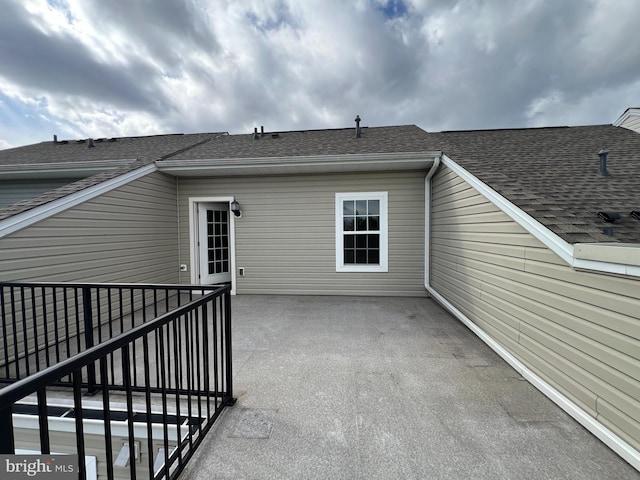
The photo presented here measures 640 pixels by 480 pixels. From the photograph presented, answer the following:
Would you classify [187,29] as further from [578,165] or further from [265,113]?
[578,165]

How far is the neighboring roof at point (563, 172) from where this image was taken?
2.39 m

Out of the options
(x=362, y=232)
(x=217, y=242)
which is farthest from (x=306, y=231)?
(x=217, y=242)

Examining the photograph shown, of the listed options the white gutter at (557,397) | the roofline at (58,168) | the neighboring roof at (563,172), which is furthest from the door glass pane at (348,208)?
the roofline at (58,168)

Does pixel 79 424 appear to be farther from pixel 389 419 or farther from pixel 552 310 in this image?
pixel 552 310

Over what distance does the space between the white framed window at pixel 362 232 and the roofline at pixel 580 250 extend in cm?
258

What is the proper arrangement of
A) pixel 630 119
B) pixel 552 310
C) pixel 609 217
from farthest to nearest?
pixel 630 119 → pixel 609 217 → pixel 552 310

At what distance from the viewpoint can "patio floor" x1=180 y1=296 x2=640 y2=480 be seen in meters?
1.59

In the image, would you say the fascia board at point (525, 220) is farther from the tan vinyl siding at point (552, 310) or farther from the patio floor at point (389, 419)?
the patio floor at point (389, 419)

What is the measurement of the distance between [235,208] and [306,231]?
5.13 ft

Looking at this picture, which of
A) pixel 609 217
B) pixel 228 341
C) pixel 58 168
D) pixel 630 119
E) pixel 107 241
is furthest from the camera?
pixel 630 119

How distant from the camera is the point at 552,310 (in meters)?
2.27

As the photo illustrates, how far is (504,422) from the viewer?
195 centimetres

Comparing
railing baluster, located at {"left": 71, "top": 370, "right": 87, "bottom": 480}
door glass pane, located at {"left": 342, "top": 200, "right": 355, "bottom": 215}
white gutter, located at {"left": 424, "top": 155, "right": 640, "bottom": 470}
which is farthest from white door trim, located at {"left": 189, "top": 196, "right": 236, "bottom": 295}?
railing baluster, located at {"left": 71, "top": 370, "right": 87, "bottom": 480}

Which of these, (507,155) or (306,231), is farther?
(306,231)
